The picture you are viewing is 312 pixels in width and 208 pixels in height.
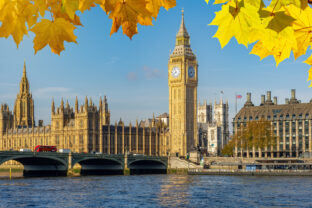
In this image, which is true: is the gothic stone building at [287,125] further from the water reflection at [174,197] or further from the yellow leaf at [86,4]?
the yellow leaf at [86,4]

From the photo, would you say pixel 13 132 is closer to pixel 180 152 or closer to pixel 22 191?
pixel 180 152

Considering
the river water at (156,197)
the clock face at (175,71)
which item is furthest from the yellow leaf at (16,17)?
the clock face at (175,71)

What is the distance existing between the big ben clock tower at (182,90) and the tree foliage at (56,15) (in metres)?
123

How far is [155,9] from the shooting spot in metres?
2.22

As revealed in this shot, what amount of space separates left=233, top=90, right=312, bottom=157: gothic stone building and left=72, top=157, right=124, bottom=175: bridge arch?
3079cm

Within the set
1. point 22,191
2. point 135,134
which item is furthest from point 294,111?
point 22,191

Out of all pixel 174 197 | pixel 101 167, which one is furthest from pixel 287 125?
pixel 174 197

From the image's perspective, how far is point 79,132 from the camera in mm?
113375

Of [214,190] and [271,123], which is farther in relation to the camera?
[271,123]

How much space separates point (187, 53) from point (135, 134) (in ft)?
79.7

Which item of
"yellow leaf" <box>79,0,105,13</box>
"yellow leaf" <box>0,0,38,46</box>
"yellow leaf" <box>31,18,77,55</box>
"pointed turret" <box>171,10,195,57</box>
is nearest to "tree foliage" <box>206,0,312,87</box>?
"yellow leaf" <box>79,0,105,13</box>

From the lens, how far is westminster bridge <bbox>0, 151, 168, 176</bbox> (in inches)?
3184

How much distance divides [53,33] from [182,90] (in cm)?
12605

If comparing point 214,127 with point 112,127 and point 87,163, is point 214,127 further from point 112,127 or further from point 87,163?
point 87,163
